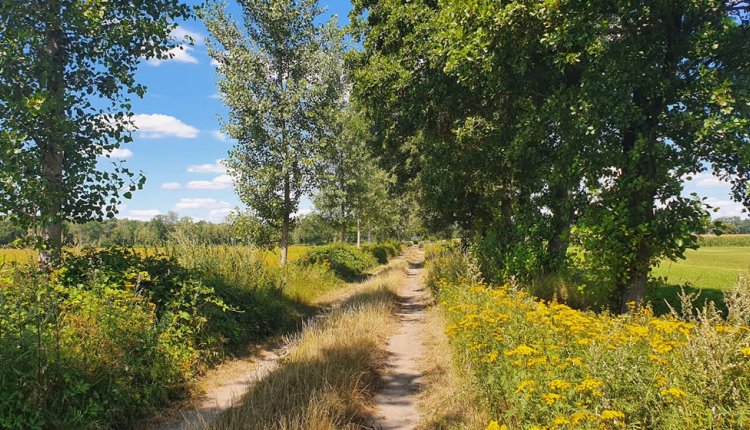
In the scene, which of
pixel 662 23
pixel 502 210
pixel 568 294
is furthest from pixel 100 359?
pixel 502 210

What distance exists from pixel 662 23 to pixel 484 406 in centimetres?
731

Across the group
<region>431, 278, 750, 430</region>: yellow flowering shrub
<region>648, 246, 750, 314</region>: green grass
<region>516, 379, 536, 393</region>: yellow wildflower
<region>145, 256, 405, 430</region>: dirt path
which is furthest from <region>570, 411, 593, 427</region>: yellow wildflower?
<region>145, 256, 405, 430</region>: dirt path

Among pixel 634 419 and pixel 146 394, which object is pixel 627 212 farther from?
pixel 146 394

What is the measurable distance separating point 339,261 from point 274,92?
10299mm

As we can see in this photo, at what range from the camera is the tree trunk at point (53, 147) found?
20.7ft

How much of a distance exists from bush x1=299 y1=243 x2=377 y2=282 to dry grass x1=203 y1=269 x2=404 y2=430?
11.6 m

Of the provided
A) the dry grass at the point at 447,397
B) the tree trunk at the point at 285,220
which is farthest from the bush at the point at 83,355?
the tree trunk at the point at 285,220

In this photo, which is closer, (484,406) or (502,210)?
(484,406)

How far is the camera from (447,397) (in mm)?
5023

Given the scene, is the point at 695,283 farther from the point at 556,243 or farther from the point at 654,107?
the point at 654,107

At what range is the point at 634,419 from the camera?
3232mm

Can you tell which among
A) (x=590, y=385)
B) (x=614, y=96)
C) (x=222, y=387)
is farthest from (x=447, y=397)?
(x=614, y=96)

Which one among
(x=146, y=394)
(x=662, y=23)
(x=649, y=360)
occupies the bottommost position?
(x=146, y=394)

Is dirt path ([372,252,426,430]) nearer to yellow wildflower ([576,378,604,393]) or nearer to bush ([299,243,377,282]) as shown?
yellow wildflower ([576,378,604,393])
